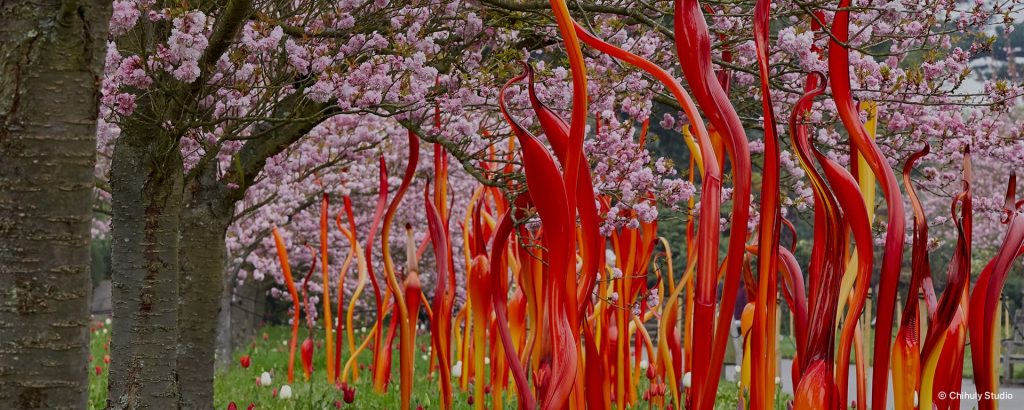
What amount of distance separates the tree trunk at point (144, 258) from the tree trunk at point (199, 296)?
3.14 feet

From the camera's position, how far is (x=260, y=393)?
23.4 ft

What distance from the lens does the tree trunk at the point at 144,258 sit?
384cm

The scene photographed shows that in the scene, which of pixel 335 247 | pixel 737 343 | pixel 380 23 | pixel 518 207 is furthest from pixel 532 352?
pixel 335 247

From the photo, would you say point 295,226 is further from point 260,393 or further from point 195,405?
point 195,405

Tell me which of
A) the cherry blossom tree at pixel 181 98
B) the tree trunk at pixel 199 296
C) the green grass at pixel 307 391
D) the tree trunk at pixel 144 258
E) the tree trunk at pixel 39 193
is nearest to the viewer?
the tree trunk at pixel 39 193

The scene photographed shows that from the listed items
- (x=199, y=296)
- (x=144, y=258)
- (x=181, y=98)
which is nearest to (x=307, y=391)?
(x=199, y=296)

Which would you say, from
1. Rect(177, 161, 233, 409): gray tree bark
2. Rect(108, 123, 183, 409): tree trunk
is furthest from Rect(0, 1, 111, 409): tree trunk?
Rect(177, 161, 233, 409): gray tree bark

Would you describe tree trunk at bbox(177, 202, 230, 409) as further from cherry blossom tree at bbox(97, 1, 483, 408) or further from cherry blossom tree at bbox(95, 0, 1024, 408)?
cherry blossom tree at bbox(97, 1, 483, 408)

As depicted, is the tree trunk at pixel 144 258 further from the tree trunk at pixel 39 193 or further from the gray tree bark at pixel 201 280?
the tree trunk at pixel 39 193

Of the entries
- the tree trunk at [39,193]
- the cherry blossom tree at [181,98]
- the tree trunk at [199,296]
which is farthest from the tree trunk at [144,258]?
the tree trunk at [39,193]

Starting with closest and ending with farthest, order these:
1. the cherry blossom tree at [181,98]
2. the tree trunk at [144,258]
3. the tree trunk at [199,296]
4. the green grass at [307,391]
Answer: the cherry blossom tree at [181,98] < the tree trunk at [144,258] < the tree trunk at [199,296] < the green grass at [307,391]

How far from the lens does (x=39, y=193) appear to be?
2199mm

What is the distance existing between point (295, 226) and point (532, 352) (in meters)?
7.75

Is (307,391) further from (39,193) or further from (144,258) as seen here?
(39,193)
